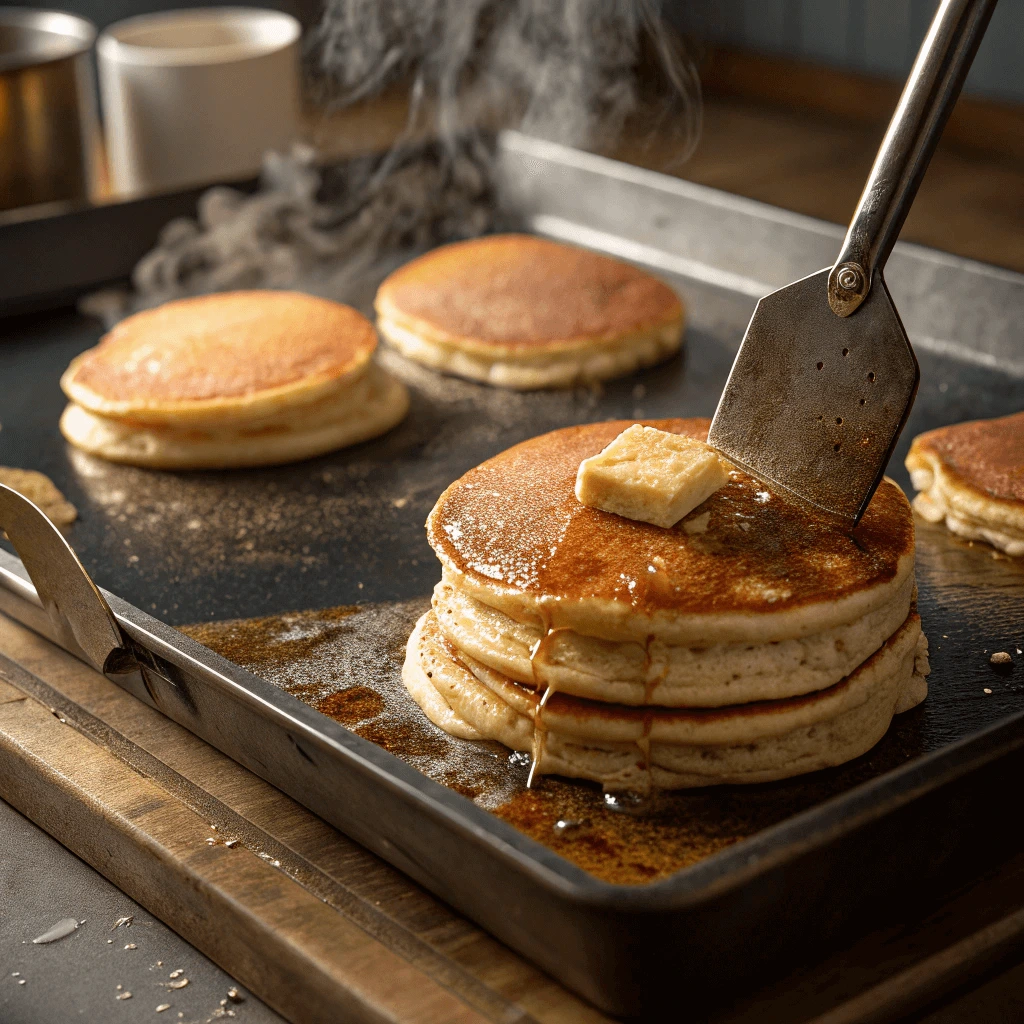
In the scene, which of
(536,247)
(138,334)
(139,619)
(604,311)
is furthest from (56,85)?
(139,619)

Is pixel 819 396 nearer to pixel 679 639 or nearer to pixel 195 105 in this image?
pixel 679 639

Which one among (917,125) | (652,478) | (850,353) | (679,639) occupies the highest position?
(917,125)

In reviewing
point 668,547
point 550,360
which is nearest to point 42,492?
point 550,360

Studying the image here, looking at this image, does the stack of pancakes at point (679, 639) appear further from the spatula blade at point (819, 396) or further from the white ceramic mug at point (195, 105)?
the white ceramic mug at point (195, 105)

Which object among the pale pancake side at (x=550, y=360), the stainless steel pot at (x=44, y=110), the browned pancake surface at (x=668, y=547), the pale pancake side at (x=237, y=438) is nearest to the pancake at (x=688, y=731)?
the browned pancake surface at (x=668, y=547)

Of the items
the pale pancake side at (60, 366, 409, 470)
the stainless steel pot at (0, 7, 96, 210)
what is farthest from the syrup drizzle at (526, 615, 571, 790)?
the stainless steel pot at (0, 7, 96, 210)

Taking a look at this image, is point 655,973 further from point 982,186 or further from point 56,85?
point 982,186
